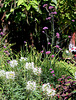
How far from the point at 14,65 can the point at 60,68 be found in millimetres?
1170

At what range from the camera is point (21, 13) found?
14.9ft

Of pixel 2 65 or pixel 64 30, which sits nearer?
pixel 2 65

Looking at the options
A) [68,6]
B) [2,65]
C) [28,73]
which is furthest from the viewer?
[68,6]

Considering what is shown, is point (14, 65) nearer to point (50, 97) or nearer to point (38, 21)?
point (50, 97)

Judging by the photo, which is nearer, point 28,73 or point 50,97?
point 50,97

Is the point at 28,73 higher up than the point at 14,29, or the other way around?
the point at 14,29

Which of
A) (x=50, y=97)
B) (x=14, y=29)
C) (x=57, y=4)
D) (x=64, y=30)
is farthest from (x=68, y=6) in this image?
(x=50, y=97)

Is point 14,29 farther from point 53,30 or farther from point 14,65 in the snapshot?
point 14,65

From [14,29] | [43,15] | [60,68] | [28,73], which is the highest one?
[43,15]

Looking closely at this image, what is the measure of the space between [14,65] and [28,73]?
285mm

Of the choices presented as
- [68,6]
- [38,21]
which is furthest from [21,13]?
[68,6]

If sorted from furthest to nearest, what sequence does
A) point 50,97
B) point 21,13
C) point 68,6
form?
point 68,6, point 21,13, point 50,97

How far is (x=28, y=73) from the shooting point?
9.75 feet

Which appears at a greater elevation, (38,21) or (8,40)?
(38,21)
